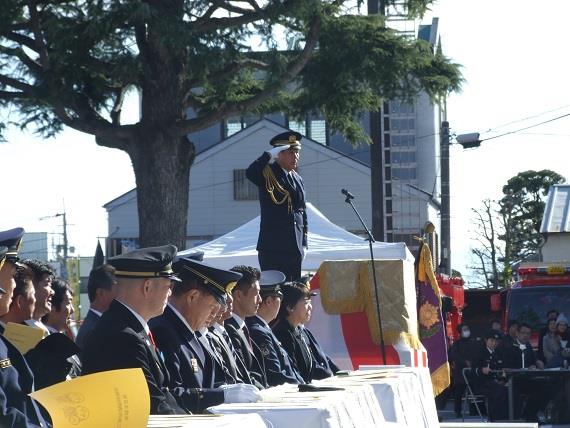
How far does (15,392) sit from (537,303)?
1928 centimetres

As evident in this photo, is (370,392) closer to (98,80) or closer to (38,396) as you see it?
(38,396)

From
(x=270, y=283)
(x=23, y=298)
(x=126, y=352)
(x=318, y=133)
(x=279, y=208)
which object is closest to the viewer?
(x=126, y=352)

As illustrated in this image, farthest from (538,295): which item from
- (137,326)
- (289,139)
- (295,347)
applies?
(137,326)

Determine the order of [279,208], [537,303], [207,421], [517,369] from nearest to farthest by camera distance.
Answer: [207,421] < [279,208] < [517,369] < [537,303]

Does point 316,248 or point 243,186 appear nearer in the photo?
point 316,248

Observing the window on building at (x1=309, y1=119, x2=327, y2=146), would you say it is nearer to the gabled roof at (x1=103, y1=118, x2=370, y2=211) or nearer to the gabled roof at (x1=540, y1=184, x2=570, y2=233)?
the gabled roof at (x1=103, y1=118, x2=370, y2=211)

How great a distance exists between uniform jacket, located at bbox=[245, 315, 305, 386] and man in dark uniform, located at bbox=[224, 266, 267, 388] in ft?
0.22

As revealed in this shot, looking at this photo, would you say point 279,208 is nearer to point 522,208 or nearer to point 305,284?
point 305,284

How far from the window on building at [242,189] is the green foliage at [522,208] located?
37.1ft

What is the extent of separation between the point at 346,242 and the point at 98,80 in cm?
582

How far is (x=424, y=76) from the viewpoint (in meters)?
20.2

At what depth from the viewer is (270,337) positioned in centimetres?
857

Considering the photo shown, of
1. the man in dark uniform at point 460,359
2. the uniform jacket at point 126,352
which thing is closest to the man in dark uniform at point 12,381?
the uniform jacket at point 126,352

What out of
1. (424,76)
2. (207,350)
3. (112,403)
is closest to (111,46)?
(424,76)
